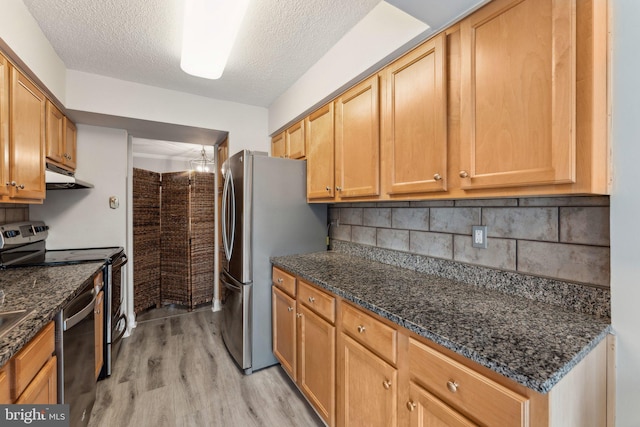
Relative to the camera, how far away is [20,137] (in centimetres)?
164

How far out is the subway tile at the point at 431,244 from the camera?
5.25 ft

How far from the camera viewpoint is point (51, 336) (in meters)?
1.20

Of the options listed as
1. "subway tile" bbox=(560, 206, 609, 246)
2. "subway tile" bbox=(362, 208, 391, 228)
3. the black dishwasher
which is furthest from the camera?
"subway tile" bbox=(362, 208, 391, 228)

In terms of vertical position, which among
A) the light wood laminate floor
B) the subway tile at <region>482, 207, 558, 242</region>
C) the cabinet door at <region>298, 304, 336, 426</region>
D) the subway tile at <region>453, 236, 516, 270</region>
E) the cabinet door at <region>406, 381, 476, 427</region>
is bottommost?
the light wood laminate floor

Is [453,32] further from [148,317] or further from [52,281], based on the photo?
[148,317]

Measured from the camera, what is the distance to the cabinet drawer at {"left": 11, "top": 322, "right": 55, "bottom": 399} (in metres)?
0.91

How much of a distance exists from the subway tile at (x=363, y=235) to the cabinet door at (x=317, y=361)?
0.73 metres

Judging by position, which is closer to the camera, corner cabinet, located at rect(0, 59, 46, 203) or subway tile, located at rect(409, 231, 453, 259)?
corner cabinet, located at rect(0, 59, 46, 203)

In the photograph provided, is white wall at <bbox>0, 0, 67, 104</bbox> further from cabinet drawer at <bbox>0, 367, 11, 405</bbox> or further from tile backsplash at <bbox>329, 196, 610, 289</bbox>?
tile backsplash at <bbox>329, 196, 610, 289</bbox>

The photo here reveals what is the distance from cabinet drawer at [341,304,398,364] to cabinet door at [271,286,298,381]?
2.03ft

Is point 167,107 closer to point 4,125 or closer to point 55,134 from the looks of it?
point 55,134

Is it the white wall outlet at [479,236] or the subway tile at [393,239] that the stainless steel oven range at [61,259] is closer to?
the subway tile at [393,239]

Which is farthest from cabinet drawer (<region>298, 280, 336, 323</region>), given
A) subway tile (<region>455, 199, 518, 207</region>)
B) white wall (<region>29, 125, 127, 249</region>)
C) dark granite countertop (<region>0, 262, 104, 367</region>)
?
white wall (<region>29, 125, 127, 249</region>)

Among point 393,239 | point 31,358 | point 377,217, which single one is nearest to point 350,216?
point 377,217
